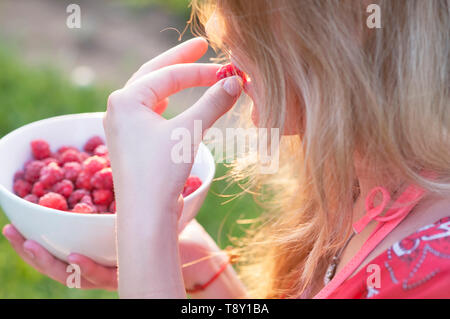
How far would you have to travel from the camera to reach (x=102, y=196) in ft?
2.98

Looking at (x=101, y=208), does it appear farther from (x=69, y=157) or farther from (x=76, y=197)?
(x=69, y=157)

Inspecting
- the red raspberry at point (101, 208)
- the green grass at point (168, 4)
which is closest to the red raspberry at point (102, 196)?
the red raspberry at point (101, 208)

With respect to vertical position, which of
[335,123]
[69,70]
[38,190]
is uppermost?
[69,70]

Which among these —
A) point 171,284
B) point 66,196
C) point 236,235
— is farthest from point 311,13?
point 236,235

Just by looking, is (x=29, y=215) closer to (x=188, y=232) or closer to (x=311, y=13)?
(x=188, y=232)

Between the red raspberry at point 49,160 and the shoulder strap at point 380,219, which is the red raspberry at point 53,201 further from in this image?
the shoulder strap at point 380,219

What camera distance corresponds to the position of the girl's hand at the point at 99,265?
2.95ft

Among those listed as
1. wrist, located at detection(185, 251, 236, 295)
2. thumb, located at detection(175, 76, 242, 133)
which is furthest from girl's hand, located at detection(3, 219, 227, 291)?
thumb, located at detection(175, 76, 242, 133)

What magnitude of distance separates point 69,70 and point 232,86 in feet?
5.49

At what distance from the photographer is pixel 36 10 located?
2.67m

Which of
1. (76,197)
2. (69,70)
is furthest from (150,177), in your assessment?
(69,70)

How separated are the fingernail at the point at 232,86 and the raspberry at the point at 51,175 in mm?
367

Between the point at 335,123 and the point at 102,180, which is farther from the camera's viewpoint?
the point at 102,180

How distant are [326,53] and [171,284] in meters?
0.37
